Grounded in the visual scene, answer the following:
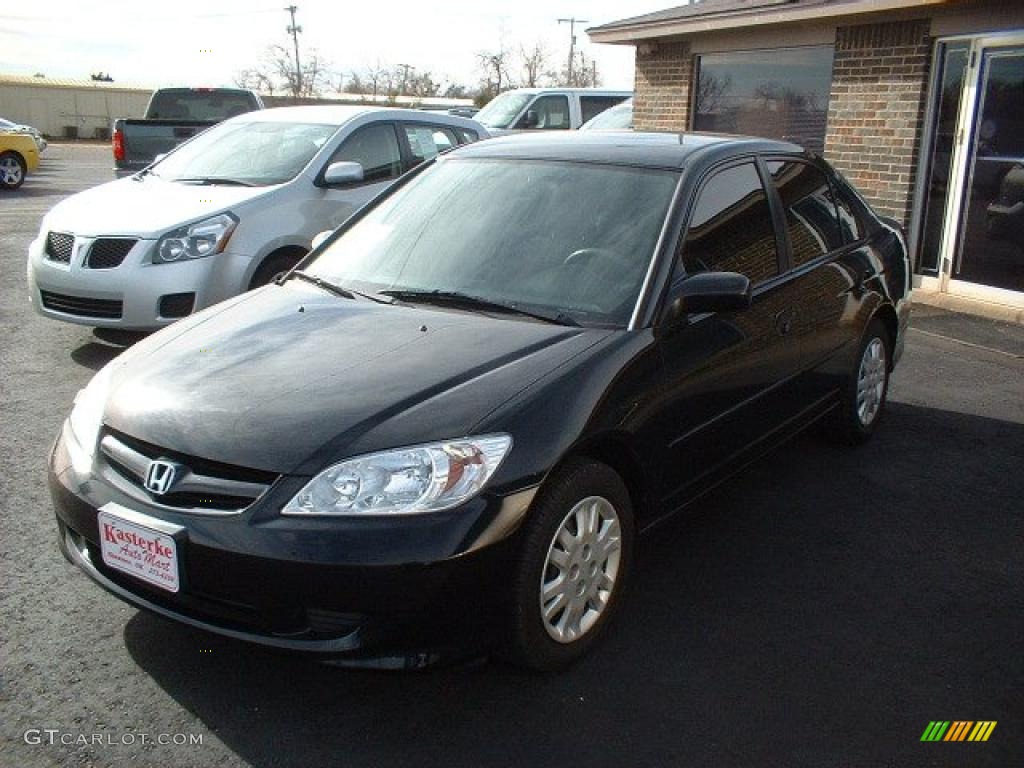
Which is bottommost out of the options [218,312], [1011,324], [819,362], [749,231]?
[1011,324]

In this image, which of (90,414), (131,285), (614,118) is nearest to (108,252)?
(131,285)

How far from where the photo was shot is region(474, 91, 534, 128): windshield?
50.8 feet

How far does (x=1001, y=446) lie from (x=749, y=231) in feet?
7.71

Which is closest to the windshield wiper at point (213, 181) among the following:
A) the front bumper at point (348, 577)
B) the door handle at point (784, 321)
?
the door handle at point (784, 321)

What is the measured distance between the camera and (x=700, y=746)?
9.00 feet

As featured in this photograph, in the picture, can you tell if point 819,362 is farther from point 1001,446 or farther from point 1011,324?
point 1011,324

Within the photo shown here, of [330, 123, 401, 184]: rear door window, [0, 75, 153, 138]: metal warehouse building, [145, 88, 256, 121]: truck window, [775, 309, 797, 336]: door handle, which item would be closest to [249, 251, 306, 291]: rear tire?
[330, 123, 401, 184]: rear door window

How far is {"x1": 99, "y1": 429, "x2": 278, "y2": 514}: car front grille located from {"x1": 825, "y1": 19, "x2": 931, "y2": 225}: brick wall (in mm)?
8582

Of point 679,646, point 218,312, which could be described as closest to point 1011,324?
point 679,646

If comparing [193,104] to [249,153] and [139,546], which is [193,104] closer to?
[249,153]

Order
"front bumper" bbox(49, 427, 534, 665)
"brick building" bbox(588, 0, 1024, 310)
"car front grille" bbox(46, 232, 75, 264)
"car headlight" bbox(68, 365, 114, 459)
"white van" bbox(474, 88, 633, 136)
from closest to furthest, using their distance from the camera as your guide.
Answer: "front bumper" bbox(49, 427, 534, 665), "car headlight" bbox(68, 365, 114, 459), "car front grille" bbox(46, 232, 75, 264), "brick building" bbox(588, 0, 1024, 310), "white van" bbox(474, 88, 633, 136)

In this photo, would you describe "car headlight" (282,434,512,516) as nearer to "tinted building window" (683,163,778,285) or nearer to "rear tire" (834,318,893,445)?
"tinted building window" (683,163,778,285)

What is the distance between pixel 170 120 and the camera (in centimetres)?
1299

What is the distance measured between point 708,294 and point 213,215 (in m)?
4.13
